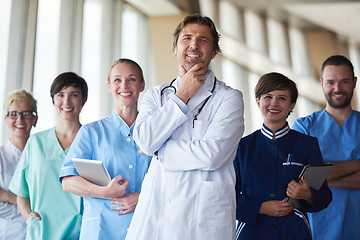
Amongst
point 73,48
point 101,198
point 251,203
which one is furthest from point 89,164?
point 73,48

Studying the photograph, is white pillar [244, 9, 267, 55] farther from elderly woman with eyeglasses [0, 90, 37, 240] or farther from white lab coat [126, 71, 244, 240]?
white lab coat [126, 71, 244, 240]

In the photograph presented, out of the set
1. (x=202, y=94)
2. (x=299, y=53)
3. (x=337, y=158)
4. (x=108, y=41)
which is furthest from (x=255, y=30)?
(x=202, y=94)

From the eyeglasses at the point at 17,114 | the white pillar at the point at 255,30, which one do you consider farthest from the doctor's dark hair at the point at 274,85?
the white pillar at the point at 255,30

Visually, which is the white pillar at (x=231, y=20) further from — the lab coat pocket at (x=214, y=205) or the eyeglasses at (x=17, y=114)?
the lab coat pocket at (x=214, y=205)

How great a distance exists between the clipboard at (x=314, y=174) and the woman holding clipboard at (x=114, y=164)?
759mm

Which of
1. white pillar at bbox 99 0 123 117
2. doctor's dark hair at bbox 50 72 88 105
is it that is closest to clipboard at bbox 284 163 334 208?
doctor's dark hair at bbox 50 72 88 105

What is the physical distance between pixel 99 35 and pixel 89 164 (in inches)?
132

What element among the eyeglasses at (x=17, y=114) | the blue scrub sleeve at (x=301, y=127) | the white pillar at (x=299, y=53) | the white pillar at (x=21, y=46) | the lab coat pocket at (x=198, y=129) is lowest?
the lab coat pocket at (x=198, y=129)

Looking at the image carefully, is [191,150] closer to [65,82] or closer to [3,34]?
[65,82]

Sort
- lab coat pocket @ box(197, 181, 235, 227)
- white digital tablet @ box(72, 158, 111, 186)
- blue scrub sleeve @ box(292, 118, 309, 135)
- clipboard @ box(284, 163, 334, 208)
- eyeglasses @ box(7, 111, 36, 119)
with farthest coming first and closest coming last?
1. eyeglasses @ box(7, 111, 36, 119)
2. blue scrub sleeve @ box(292, 118, 309, 135)
3. white digital tablet @ box(72, 158, 111, 186)
4. clipboard @ box(284, 163, 334, 208)
5. lab coat pocket @ box(197, 181, 235, 227)

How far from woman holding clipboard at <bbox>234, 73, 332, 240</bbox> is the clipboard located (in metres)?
0.02

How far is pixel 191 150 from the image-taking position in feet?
5.00

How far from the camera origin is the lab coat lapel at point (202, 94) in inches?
64.9

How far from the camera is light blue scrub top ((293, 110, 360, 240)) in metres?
2.36
